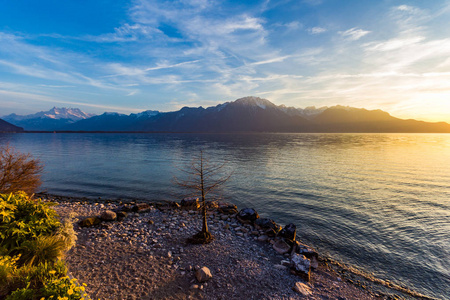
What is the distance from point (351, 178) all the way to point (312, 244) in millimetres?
27727

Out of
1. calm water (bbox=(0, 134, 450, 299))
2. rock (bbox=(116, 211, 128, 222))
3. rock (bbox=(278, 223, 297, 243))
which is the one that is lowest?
calm water (bbox=(0, 134, 450, 299))

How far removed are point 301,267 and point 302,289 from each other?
4.91ft

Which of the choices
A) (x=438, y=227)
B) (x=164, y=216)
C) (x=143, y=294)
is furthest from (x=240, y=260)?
(x=438, y=227)

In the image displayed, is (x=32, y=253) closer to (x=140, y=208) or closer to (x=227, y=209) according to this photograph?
(x=140, y=208)

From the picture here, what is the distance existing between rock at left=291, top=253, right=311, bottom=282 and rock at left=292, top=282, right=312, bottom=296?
708mm

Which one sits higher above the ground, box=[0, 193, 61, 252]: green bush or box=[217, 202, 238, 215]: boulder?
box=[0, 193, 61, 252]: green bush

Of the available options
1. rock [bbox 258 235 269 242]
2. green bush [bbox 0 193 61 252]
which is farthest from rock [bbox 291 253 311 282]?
green bush [bbox 0 193 61 252]

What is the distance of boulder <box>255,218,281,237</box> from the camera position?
652 inches

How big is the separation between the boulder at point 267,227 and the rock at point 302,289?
5.33m

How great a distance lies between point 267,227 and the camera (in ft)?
57.0

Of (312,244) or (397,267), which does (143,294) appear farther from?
(397,267)

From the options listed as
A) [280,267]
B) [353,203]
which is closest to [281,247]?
[280,267]

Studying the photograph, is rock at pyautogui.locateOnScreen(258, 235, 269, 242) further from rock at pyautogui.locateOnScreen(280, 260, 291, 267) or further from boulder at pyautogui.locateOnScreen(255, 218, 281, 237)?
rock at pyautogui.locateOnScreen(280, 260, 291, 267)

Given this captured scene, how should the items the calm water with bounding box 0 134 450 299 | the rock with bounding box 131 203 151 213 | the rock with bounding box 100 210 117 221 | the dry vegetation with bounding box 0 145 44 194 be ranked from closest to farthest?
Result: the calm water with bounding box 0 134 450 299, the dry vegetation with bounding box 0 145 44 194, the rock with bounding box 100 210 117 221, the rock with bounding box 131 203 151 213
